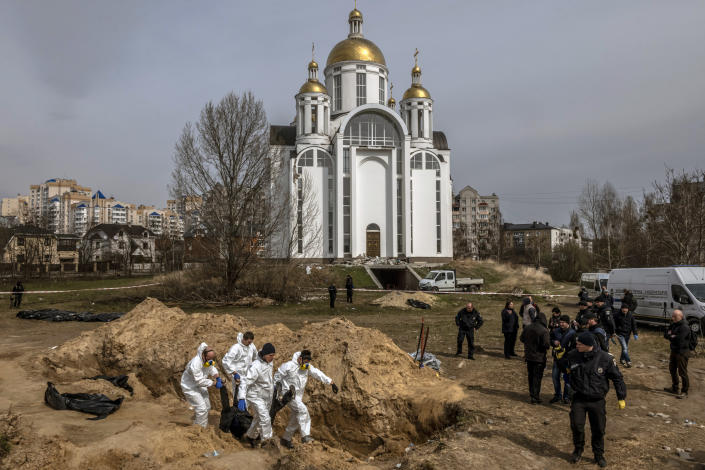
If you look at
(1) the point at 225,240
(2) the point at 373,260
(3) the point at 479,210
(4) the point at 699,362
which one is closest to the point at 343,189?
(2) the point at 373,260

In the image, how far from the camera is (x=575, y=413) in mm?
6465

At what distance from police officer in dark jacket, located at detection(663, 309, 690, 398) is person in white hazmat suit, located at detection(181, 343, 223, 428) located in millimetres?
9170

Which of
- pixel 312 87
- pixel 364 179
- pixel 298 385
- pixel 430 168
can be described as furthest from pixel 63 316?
pixel 430 168

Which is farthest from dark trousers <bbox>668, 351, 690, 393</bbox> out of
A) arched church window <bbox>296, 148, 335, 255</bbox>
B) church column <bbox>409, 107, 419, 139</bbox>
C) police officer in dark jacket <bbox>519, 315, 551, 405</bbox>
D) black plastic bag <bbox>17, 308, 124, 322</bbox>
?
church column <bbox>409, 107, 419, 139</bbox>

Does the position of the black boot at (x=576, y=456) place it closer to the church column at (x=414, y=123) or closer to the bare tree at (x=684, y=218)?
the bare tree at (x=684, y=218)

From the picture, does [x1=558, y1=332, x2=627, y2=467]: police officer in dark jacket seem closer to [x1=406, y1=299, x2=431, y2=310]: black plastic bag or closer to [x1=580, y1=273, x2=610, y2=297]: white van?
[x1=406, y1=299, x2=431, y2=310]: black plastic bag

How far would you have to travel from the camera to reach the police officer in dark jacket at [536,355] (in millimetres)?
9094

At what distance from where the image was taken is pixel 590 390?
6359 millimetres

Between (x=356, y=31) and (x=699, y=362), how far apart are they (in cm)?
4873

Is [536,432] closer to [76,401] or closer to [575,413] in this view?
[575,413]

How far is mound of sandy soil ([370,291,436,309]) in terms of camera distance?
25.0 metres

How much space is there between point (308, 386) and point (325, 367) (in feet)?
1.77

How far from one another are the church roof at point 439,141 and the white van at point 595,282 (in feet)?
81.2

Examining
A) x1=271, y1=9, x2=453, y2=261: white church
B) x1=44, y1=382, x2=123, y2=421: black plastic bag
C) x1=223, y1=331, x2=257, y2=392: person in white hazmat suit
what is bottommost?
x1=44, y1=382, x2=123, y2=421: black plastic bag
